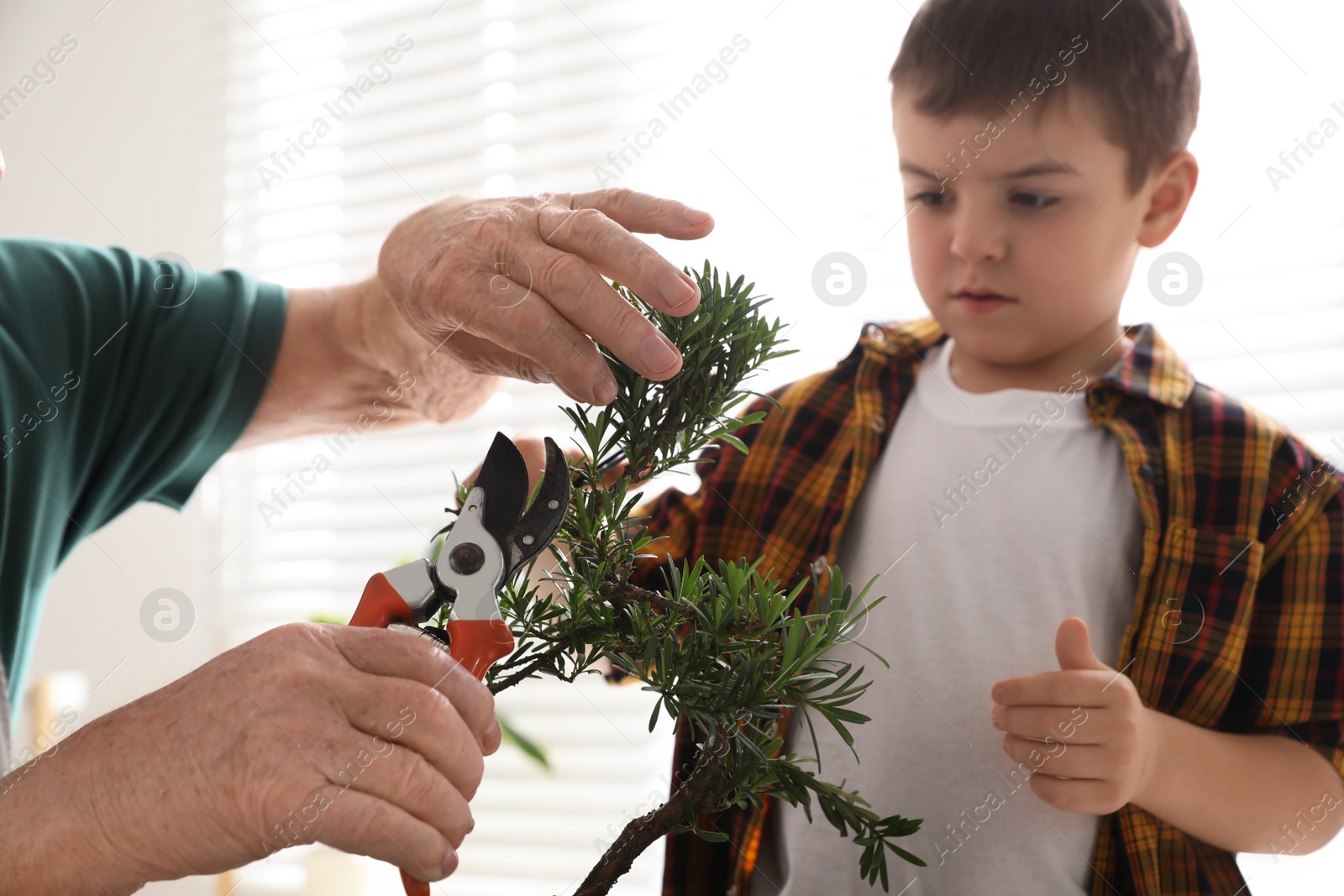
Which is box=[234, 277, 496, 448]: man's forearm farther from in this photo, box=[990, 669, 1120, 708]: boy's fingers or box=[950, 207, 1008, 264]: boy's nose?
box=[990, 669, 1120, 708]: boy's fingers

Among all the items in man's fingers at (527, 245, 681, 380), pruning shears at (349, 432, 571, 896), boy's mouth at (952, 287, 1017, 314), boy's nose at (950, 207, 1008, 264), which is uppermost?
boy's nose at (950, 207, 1008, 264)

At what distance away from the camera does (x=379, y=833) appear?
474 mm

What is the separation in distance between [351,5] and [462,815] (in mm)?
2365

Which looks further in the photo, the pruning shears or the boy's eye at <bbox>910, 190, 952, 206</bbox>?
the boy's eye at <bbox>910, 190, 952, 206</bbox>

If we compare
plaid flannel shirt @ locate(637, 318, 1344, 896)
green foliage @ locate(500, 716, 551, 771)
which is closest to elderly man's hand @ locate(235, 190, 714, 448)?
plaid flannel shirt @ locate(637, 318, 1344, 896)

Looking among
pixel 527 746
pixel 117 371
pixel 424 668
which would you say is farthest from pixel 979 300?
pixel 527 746

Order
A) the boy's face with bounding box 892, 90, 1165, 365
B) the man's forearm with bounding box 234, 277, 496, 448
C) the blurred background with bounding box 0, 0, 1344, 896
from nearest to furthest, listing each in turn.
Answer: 1. the boy's face with bounding box 892, 90, 1165, 365
2. the man's forearm with bounding box 234, 277, 496, 448
3. the blurred background with bounding box 0, 0, 1344, 896

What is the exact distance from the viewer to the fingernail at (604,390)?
0.57 meters

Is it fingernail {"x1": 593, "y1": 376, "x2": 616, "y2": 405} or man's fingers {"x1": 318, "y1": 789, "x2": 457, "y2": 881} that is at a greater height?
fingernail {"x1": 593, "y1": 376, "x2": 616, "y2": 405}

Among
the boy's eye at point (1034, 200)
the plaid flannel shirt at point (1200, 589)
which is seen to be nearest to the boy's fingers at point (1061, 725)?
the plaid flannel shirt at point (1200, 589)

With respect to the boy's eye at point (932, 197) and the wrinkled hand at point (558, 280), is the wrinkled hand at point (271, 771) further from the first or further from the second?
the boy's eye at point (932, 197)

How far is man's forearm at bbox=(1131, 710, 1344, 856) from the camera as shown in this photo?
71cm

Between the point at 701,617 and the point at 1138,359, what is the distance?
0.63 m

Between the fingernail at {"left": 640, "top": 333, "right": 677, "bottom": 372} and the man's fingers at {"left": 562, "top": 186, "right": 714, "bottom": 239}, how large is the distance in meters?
0.10
